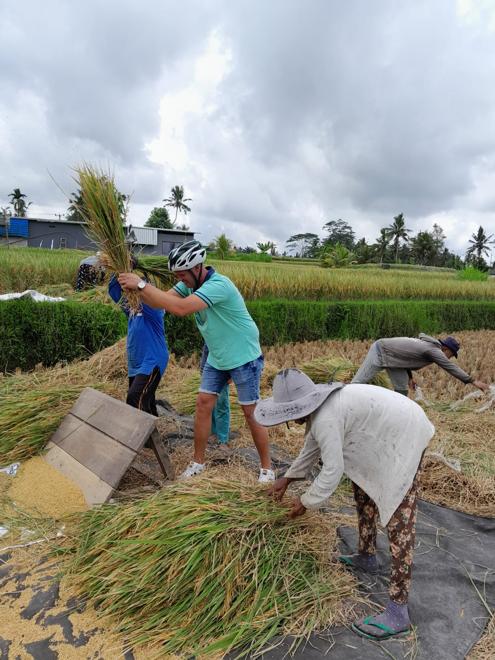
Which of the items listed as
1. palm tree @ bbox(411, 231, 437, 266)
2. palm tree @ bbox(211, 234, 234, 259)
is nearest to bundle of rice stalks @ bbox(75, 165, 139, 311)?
palm tree @ bbox(211, 234, 234, 259)

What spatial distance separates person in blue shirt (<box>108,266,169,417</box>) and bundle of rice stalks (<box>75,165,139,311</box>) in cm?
34

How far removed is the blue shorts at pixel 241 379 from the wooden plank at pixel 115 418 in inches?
19.9

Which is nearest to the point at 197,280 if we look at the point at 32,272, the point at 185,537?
the point at 185,537

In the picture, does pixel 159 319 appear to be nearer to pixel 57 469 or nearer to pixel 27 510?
→ pixel 57 469

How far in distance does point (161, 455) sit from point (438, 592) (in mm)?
1723

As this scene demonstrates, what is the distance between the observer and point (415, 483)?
6.84ft

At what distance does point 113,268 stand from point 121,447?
116cm

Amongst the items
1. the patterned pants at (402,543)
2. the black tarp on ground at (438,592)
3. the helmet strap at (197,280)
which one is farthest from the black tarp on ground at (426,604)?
the helmet strap at (197,280)

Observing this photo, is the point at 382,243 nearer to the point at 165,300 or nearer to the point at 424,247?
the point at 424,247

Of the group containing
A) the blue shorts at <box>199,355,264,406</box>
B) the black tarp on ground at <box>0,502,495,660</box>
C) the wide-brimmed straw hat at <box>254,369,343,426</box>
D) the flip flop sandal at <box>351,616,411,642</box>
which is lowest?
the black tarp on ground at <box>0,502,495,660</box>

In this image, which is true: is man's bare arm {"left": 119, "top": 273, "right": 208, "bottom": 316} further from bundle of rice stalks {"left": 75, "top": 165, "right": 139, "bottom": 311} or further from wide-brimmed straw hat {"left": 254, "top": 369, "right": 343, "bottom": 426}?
wide-brimmed straw hat {"left": 254, "top": 369, "right": 343, "bottom": 426}

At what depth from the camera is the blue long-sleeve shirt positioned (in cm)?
356

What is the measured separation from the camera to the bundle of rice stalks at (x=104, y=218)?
3.17 metres

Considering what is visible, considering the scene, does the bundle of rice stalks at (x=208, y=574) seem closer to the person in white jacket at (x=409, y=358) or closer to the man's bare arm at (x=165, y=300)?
the man's bare arm at (x=165, y=300)
